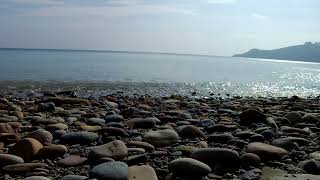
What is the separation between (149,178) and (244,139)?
2552mm

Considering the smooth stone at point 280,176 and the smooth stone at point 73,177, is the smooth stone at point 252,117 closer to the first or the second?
the smooth stone at point 280,176

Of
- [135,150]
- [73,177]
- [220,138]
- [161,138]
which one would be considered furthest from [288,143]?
[73,177]

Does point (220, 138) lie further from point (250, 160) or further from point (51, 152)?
point (51, 152)

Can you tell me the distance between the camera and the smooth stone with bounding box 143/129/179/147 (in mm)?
6096

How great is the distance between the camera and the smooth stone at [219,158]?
16.5 feet

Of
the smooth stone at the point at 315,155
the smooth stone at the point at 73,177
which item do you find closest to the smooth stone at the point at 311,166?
the smooth stone at the point at 315,155

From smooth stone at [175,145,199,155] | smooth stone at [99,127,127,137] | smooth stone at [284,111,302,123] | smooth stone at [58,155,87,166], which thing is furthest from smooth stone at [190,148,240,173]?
smooth stone at [284,111,302,123]

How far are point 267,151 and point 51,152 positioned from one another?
112 inches

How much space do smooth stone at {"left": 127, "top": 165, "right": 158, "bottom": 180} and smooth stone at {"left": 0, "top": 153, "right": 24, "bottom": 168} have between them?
4.54ft

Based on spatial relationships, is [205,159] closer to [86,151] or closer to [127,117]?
[86,151]

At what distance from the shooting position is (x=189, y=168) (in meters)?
4.68

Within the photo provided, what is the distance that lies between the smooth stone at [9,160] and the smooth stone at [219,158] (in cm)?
213

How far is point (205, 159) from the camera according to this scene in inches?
199

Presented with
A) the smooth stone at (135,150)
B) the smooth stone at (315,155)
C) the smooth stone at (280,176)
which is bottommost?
the smooth stone at (280,176)
